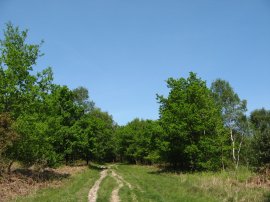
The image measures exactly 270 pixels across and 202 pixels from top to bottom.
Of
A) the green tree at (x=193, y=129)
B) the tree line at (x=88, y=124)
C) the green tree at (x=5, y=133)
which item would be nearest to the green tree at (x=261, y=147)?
the tree line at (x=88, y=124)

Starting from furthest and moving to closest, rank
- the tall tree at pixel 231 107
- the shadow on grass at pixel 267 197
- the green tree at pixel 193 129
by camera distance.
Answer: the tall tree at pixel 231 107 < the green tree at pixel 193 129 < the shadow on grass at pixel 267 197

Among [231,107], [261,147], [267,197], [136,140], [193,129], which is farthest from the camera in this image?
[136,140]

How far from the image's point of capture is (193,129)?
4159 centimetres

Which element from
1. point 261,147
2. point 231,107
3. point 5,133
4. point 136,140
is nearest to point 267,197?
point 261,147

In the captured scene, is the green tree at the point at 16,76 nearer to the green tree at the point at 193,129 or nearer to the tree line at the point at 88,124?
the tree line at the point at 88,124

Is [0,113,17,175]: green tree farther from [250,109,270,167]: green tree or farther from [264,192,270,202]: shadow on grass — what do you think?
[250,109,270,167]: green tree

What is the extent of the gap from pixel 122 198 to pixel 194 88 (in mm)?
27419

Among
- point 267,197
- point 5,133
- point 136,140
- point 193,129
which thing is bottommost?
point 267,197

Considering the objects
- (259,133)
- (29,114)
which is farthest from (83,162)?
(259,133)

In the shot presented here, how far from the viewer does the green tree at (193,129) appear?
40.1 meters

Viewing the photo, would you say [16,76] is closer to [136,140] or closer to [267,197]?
[267,197]

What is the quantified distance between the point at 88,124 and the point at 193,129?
91.6 feet

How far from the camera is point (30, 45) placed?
31.5 metres

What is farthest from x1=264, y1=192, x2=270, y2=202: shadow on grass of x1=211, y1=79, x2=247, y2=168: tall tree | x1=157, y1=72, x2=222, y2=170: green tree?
x1=211, y1=79, x2=247, y2=168: tall tree
